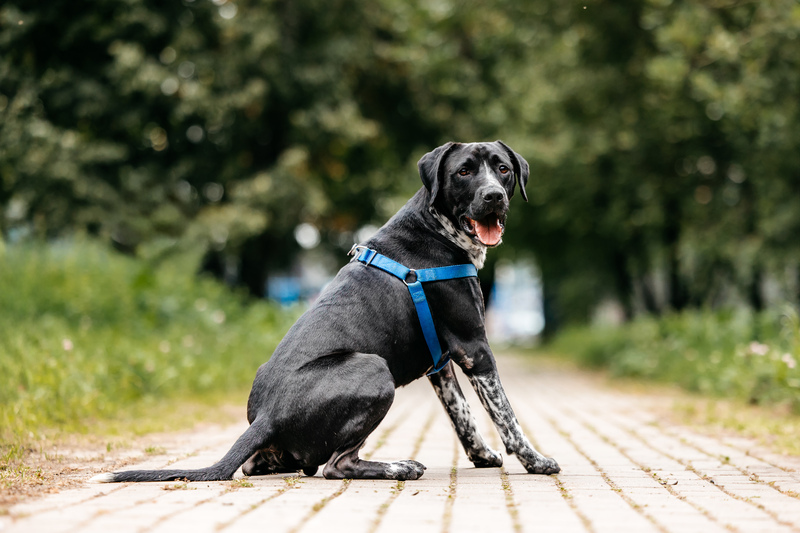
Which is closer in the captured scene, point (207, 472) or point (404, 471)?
point (207, 472)

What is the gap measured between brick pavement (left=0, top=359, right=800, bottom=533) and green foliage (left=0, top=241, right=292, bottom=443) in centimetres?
130

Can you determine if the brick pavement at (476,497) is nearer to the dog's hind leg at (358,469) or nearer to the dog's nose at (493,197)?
the dog's hind leg at (358,469)

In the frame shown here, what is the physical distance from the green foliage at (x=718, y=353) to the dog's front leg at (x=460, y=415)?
431 cm

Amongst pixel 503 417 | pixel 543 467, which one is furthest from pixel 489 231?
pixel 543 467

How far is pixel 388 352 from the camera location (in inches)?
202

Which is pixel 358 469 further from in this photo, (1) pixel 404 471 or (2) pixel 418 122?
(2) pixel 418 122

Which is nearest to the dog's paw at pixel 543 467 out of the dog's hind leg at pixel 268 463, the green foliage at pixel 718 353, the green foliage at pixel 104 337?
the dog's hind leg at pixel 268 463

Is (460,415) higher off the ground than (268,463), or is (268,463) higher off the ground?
(460,415)

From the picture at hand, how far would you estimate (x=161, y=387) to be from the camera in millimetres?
9633

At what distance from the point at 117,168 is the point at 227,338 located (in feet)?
22.3

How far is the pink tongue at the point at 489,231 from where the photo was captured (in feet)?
17.2

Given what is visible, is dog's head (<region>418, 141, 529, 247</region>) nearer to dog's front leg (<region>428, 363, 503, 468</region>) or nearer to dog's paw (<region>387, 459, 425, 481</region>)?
dog's front leg (<region>428, 363, 503, 468</region>)

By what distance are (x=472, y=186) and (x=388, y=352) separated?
3.67 feet

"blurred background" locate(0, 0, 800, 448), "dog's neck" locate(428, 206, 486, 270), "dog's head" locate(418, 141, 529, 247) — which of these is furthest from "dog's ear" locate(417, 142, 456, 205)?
"blurred background" locate(0, 0, 800, 448)
